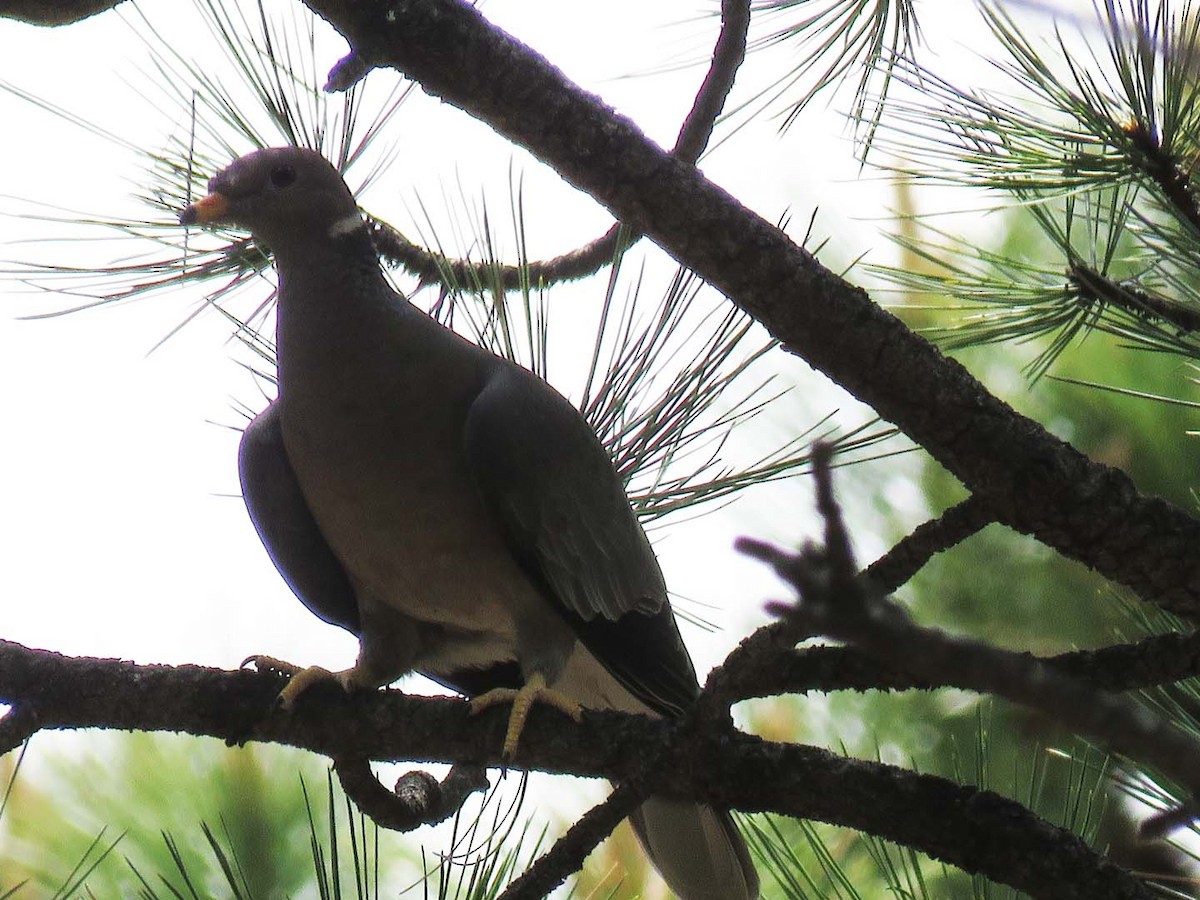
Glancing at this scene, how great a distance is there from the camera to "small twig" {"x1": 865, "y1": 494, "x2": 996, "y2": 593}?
1.11 m

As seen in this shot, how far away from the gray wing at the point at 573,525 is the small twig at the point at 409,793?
0.25m

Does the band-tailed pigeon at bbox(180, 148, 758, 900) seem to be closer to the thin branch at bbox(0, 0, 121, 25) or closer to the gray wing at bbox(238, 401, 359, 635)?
the gray wing at bbox(238, 401, 359, 635)

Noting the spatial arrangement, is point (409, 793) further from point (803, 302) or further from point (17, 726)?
point (803, 302)

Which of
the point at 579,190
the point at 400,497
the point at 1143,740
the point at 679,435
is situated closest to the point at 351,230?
the point at 400,497

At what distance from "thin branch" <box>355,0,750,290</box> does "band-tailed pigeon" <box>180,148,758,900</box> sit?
129 millimetres

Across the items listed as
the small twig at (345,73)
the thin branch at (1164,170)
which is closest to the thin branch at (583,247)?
the small twig at (345,73)

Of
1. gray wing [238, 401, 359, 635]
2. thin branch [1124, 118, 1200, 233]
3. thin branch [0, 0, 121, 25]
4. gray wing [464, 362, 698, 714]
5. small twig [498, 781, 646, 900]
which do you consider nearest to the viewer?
small twig [498, 781, 646, 900]

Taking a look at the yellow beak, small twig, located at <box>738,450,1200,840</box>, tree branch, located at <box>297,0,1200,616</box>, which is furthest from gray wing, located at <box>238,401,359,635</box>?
small twig, located at <box>738,450,1200,840</box>

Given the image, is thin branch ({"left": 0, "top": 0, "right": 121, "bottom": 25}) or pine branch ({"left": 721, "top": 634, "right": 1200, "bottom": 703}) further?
thin branch ({"left": 0, "top": 0, "right": 121, "bottom": 25})

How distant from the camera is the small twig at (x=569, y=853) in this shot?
1.07 metres

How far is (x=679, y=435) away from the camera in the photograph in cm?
189

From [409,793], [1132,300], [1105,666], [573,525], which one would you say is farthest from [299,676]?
[1132,300]

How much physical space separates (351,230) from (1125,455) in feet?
4.79

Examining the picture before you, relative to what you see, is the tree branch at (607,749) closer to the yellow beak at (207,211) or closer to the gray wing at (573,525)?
the gray wing at (573,525)
